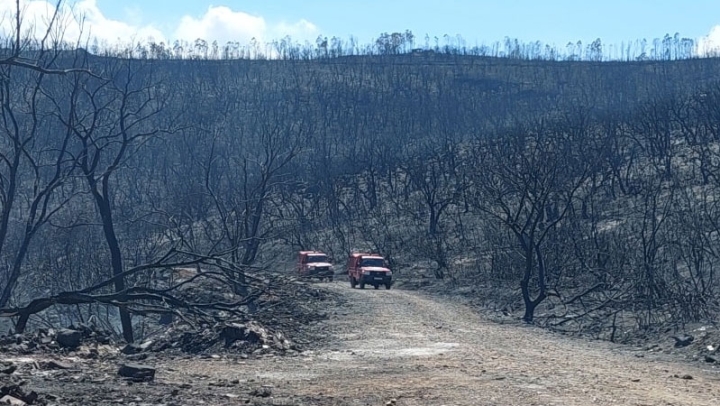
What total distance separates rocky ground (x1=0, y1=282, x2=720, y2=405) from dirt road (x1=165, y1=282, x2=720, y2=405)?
0.02 meters

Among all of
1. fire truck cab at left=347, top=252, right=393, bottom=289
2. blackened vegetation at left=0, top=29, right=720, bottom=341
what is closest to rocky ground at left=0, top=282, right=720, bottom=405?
blackened vegetation at left=0, top=29, right=720, bottom=341

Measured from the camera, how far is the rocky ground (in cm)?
1186

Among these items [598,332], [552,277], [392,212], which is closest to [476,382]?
[598,332]

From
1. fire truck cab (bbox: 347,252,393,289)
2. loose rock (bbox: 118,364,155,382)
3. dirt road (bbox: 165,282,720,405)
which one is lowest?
fire truck cab (bbox: 347,252,393,289)

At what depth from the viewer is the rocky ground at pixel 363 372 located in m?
Answer: 11.9

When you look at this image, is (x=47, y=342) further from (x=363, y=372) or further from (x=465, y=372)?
(x=465, y=372)

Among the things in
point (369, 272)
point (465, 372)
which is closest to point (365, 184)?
point (369, 272)

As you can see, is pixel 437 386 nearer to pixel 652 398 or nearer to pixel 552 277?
pixel 652 398

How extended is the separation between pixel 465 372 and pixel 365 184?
68.3 m

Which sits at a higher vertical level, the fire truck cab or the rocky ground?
the rocky ground

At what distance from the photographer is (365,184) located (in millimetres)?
82625

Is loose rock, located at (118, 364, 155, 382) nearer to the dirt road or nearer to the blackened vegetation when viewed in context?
the dirt road

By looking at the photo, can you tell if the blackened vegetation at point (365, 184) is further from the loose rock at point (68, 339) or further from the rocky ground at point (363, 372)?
the rocky ground at point (363, 372)

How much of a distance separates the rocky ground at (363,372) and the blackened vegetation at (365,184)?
0.98 m
